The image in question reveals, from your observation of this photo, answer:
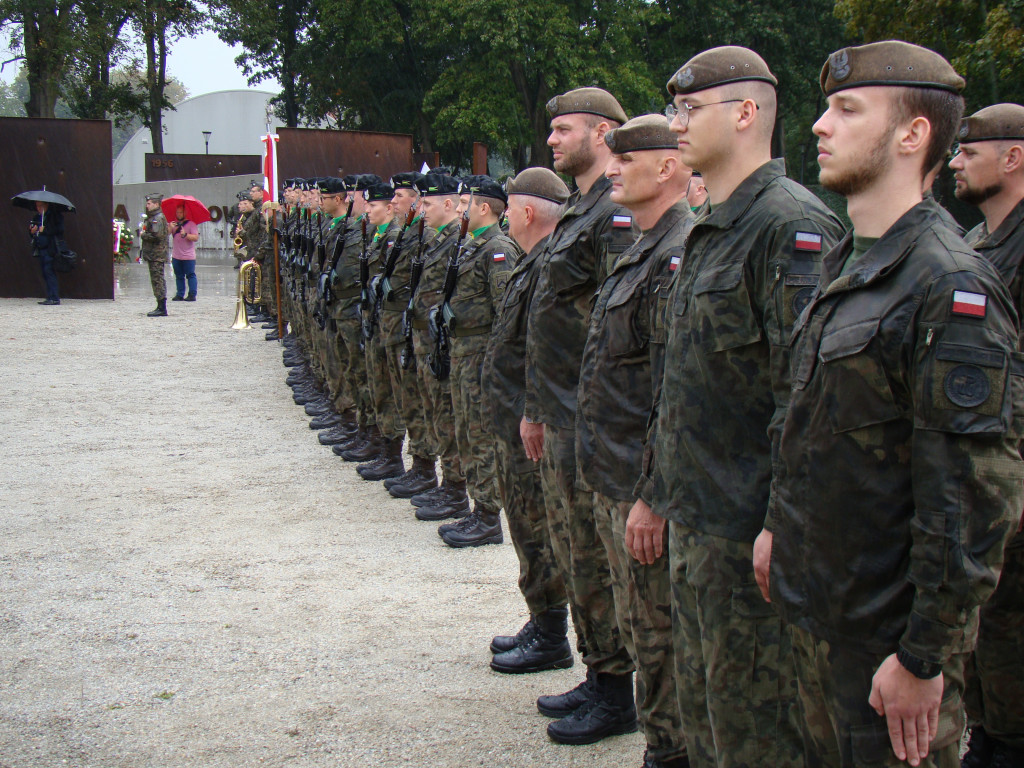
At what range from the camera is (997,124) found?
3.24m

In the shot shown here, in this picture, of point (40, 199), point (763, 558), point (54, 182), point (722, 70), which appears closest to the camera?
point (763, 558)

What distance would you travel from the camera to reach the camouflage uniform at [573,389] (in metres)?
3.47

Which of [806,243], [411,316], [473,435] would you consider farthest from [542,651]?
[411,316]

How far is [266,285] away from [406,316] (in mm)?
10209

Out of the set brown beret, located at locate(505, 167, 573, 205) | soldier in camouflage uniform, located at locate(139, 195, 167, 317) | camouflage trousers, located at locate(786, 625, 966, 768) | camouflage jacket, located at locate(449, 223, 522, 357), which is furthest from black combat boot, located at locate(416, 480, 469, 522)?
soldier in camouflage uniform, located at locate(139, 195, 167, 317)

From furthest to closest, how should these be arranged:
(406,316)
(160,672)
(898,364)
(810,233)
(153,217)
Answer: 1. (153,217)
2. (406,316)
3. (160,672)
4. (810,233)
5. (898,364)

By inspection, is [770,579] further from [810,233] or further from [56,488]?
[56,488]

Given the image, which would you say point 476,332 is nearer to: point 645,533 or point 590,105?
point 590,105

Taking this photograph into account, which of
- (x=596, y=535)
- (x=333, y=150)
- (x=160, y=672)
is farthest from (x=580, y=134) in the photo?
(x=333, y=150)

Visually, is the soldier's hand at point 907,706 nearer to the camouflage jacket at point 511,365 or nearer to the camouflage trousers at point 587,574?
the camouflage trousers at point 587,574

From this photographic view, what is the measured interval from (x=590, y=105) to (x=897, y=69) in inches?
76.4

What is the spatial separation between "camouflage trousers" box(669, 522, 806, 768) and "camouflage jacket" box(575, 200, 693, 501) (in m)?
0.69

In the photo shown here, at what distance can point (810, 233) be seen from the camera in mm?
2270

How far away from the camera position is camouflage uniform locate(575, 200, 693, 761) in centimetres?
288
